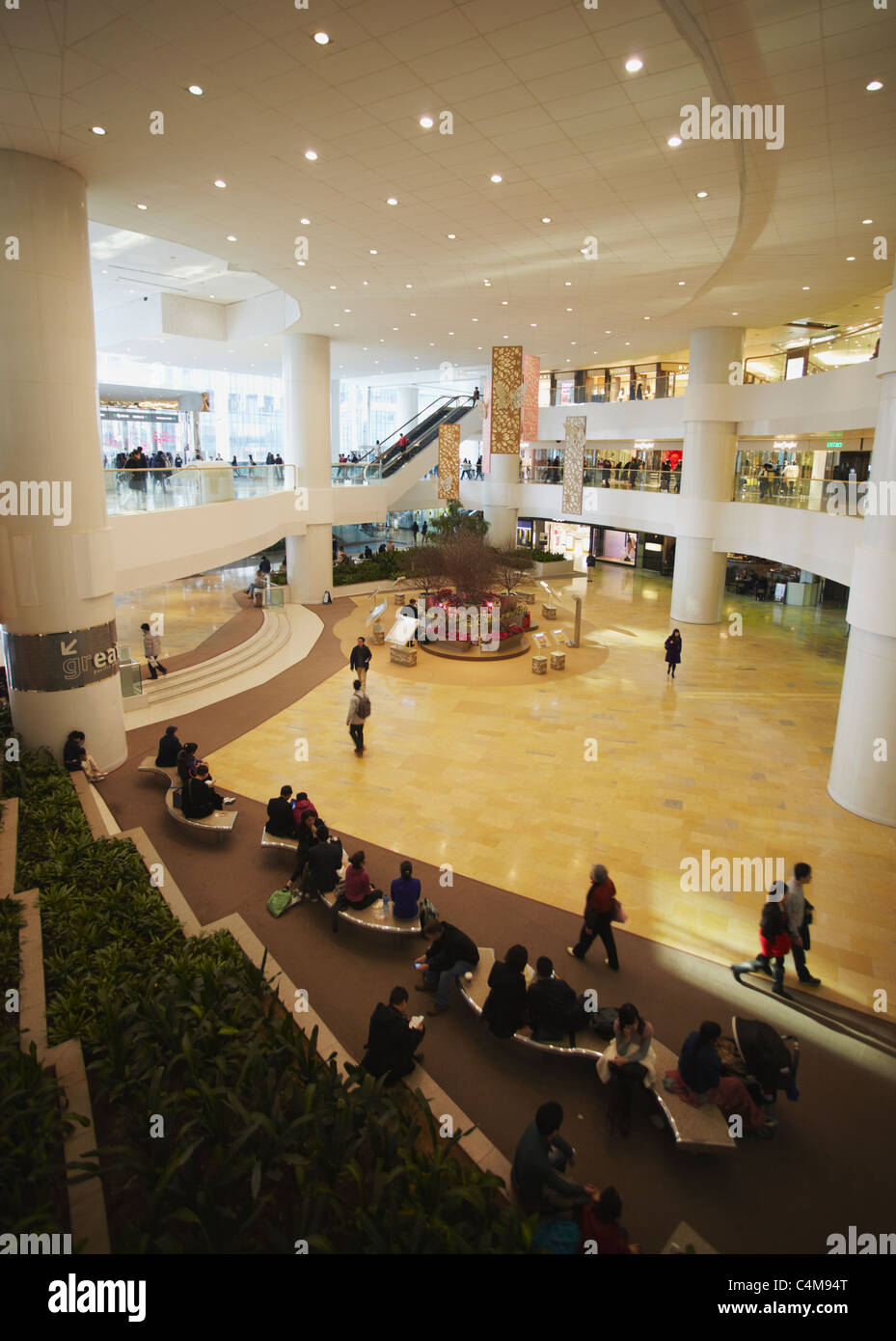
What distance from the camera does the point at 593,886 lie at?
23.1 feet

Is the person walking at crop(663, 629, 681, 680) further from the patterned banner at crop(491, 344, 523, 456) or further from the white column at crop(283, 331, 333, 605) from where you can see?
the white column at crop(283, 331, 333, 605)

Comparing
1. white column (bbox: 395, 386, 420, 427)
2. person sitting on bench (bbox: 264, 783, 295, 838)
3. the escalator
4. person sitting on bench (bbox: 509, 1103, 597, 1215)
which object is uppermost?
white column (bbox: 395, 386, 420, 427)

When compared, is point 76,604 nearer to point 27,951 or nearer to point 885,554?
point 27,951

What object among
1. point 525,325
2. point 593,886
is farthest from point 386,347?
point 593,886

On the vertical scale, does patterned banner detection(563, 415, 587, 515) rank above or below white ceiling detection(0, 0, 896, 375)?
below

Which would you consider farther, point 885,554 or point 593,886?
point 885,554

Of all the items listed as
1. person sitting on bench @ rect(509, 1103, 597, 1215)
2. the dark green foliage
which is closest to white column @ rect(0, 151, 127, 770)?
the dark green foliage

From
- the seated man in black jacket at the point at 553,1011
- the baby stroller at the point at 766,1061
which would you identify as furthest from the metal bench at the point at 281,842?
the baby stroller at the point at 766,1061

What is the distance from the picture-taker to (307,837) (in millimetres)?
8289

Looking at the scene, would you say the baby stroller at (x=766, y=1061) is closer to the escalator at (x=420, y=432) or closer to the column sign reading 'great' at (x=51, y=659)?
the column sign reading 'great' at (x=51, y=659)

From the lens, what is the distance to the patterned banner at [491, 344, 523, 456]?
60.4ft

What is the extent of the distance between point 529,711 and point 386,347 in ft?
64.4

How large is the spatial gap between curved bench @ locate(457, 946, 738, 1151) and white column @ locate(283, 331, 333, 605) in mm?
20677

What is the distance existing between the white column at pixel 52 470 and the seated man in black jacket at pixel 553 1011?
27.7 ft
